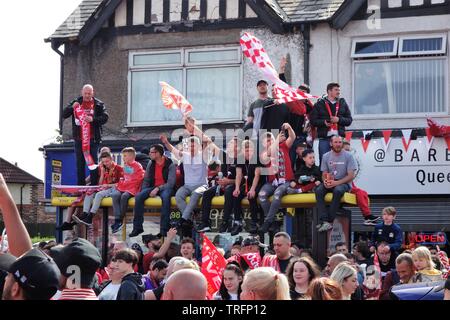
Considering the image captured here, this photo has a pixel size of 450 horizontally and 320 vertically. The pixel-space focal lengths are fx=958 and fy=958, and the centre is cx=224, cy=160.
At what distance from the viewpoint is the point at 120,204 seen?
50.3ft

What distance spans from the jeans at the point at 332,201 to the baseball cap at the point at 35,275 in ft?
27.6

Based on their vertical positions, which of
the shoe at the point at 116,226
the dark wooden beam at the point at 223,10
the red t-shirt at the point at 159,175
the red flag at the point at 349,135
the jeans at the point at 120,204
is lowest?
the shoe at the point at 116,226

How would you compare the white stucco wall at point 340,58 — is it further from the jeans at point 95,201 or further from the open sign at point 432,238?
the jeans at point 95,201

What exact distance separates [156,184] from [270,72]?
8.40 ft

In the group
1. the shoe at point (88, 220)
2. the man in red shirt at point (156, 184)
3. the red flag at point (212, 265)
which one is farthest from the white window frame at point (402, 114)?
the red flag at point (212, 265)

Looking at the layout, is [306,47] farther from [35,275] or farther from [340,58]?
[35,275]

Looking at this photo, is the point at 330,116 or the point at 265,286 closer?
the point at 265,286

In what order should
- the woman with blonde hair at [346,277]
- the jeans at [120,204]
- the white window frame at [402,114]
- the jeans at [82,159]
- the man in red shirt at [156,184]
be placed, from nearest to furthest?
the woman with blonde hair at [346,277]
the man in red shirt at [156,184]
the jeans at [120,204]
the jeans at [82,159]
the white window frame at [402,114]

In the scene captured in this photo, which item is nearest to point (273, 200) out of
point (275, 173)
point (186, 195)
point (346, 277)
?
point (275, 173)

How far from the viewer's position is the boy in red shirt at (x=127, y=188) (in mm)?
15297

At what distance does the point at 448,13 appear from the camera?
18.5m
